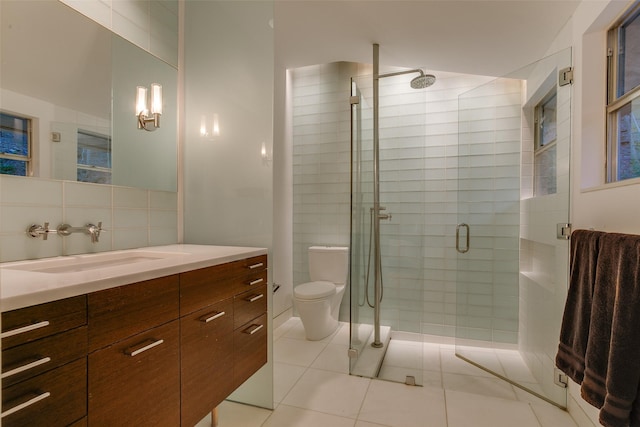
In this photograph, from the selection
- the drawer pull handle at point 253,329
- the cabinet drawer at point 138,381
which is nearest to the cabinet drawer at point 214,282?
the cabinet drawer at point 138,381

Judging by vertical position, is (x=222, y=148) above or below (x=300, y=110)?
below

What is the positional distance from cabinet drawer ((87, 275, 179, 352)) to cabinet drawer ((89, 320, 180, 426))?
0.03m

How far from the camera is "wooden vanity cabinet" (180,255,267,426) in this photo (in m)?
1.17

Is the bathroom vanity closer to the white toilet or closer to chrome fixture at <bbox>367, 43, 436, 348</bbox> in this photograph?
the white toilet

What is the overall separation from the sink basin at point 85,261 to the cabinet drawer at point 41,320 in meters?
0.52

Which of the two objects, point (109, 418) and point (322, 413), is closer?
point (109, 418)

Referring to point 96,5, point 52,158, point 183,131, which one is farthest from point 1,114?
point 183,131

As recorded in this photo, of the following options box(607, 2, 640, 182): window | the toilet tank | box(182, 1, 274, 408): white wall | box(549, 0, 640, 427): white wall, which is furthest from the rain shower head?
the toilet tank

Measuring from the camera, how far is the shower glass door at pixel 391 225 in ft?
7.67

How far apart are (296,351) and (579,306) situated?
1.97m

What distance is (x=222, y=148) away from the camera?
1877 mm

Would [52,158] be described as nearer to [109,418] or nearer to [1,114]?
[1,114]

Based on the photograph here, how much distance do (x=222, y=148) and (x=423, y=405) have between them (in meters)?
2.00

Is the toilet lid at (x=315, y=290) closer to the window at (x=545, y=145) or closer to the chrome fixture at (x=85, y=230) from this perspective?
the chrome fixture at (x=85, y=230)
